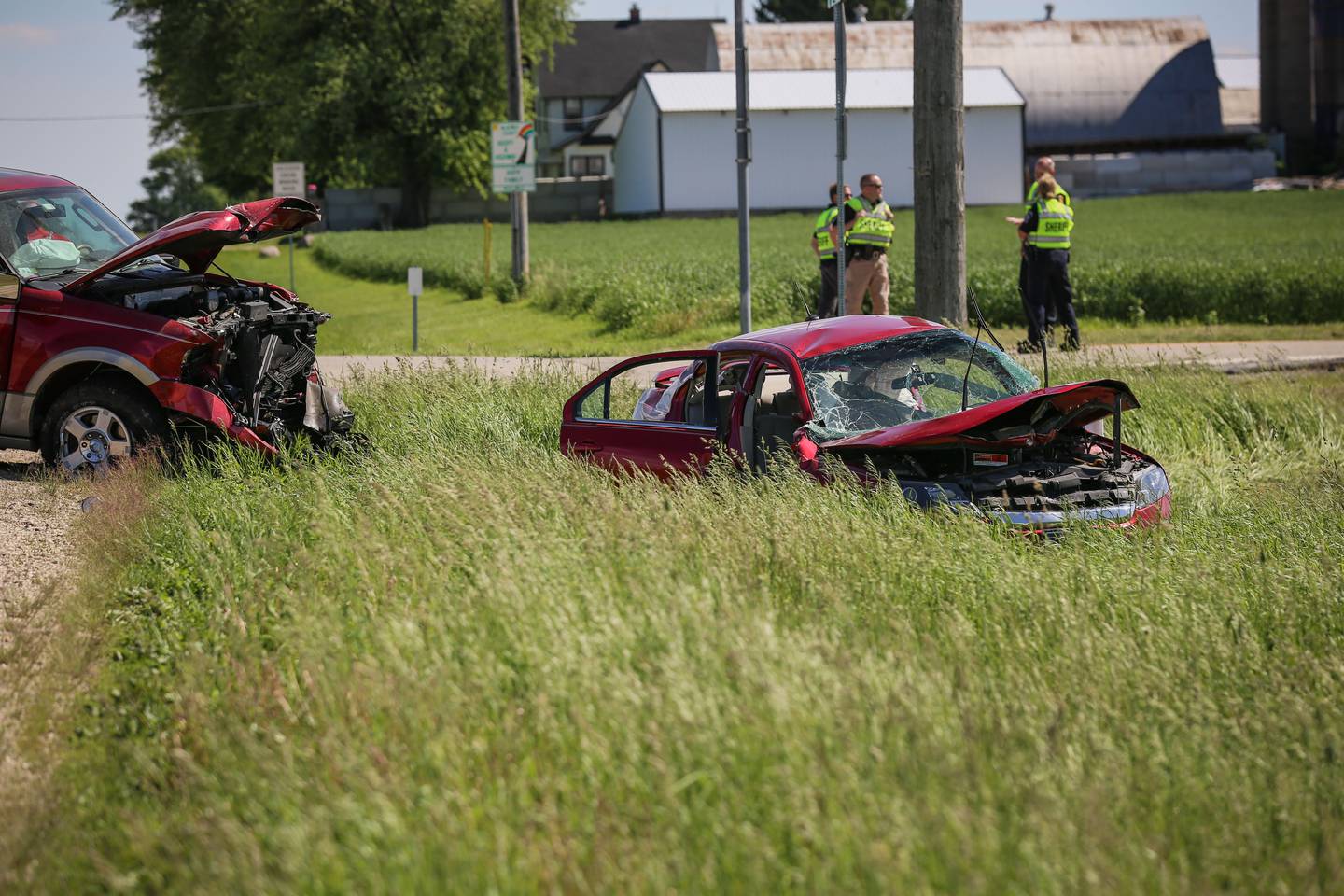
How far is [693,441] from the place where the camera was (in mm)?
8438

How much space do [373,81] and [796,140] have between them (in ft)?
58.3

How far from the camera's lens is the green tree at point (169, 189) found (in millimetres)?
133500

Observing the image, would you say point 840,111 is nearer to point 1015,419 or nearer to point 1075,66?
point 1015,419

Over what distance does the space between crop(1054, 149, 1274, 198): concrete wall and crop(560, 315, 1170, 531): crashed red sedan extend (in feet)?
209

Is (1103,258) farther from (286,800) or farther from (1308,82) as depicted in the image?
(1308,82)

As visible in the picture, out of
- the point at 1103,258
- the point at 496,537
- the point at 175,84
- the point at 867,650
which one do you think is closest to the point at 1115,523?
the point at 867,650

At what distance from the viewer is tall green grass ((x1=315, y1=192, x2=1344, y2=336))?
22219 millimetres

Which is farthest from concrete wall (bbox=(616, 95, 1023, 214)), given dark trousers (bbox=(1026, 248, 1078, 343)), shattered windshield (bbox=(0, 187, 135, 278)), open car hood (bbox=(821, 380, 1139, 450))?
open car hood (bbox=(821, 380, 1139, 450))

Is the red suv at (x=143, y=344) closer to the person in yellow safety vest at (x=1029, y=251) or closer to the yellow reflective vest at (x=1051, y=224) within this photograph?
the person in yellow safety vest at (x=1029, y=251)

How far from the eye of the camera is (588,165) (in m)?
90.2

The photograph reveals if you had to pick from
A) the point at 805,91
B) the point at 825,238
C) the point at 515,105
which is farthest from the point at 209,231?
the point at 805,91

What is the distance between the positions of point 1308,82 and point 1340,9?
3.64m

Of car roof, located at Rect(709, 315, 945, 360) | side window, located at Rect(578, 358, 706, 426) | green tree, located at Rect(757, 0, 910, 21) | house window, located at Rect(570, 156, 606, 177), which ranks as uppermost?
green tree, located at Rect(757, 0, 910, 21)

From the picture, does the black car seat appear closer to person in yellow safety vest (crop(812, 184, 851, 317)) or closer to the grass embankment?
the grass embankment
